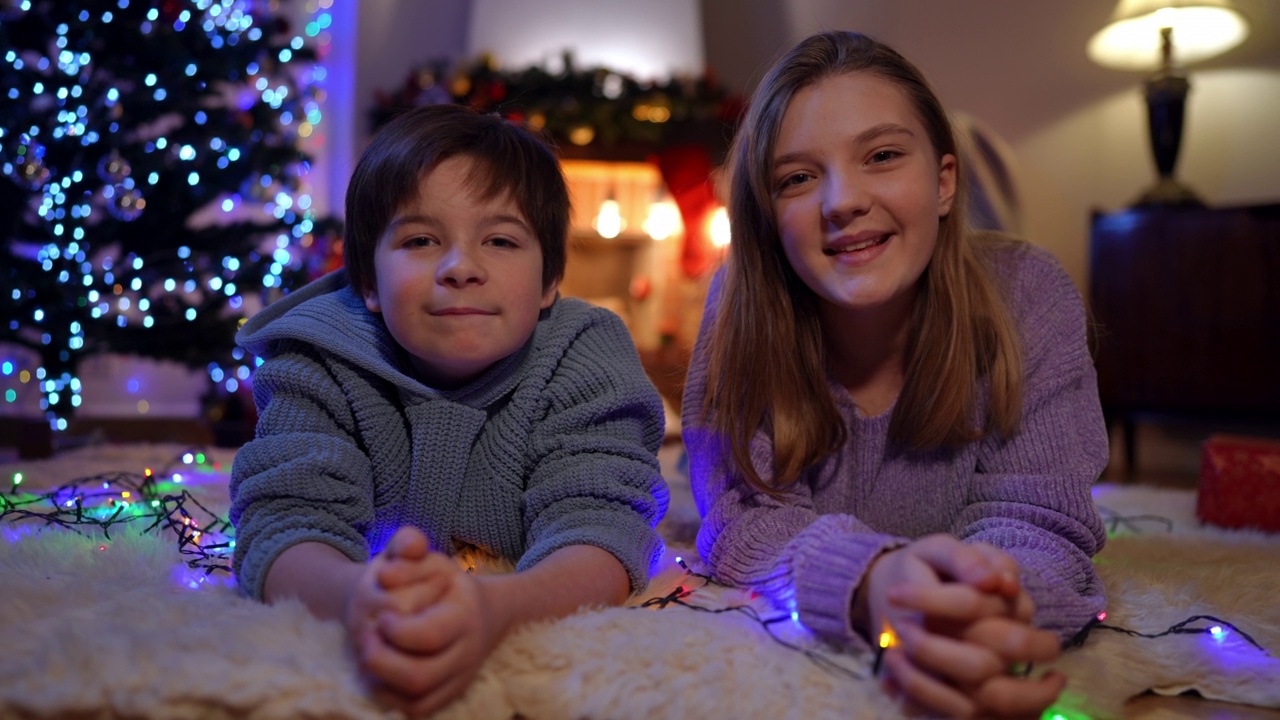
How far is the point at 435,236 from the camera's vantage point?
0.95 metres

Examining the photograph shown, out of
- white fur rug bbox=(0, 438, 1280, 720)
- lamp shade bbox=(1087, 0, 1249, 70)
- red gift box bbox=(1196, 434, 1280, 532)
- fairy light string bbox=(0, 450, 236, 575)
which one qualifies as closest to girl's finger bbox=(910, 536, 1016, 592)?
white fur rug bbox=(0, 438, 1280, 720)

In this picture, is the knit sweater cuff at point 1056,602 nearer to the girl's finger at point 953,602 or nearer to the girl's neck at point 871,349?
the girl's finger at point 953,602

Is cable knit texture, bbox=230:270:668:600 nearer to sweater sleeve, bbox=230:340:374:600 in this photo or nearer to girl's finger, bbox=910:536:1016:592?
sweater sleeve, bbox=230:340:374:600

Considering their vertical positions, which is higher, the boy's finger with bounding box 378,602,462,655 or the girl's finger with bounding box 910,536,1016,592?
the girl's finger with bounding box 910,536,1016,592

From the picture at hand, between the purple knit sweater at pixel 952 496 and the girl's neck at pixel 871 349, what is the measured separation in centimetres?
3

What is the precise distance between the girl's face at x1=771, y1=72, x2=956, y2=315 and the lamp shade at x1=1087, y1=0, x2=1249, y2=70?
2.08 meters

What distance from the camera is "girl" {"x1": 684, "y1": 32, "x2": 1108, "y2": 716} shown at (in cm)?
95

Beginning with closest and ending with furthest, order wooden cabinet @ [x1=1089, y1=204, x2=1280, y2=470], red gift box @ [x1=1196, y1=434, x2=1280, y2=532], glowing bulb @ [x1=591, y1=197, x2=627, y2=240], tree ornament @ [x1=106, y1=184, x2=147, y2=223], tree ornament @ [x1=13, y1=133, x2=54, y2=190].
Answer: red gift box @ [x1=1196, y1=434, x2=1280, y2=532]
tree ornament @ [x1=13, y1=133, x2=54, y2=190]
tree ornament @ [x1=106, y1=184, x2=147, y2=223]
wooden cabinet @ [x1=1089, y1=204, x2=1280, y2=470]
glowing bulb @ [x1=591, y1=197, x2=627, y2=240]

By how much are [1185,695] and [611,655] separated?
483 mm

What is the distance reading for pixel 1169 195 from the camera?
2646 mm

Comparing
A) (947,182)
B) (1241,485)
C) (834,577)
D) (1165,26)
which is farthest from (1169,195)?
(834,577)

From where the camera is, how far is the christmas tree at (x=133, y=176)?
2.16 meters

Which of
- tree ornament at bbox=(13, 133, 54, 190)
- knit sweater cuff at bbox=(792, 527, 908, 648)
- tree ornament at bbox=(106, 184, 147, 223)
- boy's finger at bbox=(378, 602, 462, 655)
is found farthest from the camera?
tree ornament at bbox=(106, 184, 147, 223)

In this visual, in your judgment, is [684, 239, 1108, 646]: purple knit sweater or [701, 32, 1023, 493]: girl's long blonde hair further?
[701, 32, 1023, 493]: girl's long blonde hair
